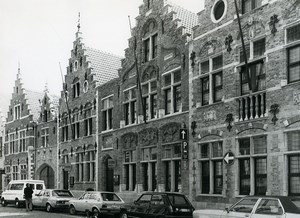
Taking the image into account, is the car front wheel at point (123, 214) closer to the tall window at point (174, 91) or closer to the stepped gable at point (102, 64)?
the tall window at point (174, 91)

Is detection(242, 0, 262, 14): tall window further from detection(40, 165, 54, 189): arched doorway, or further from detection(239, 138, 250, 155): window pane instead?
detection(40, 165, 54, 189): arched doorway

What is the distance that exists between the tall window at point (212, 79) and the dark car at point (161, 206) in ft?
19.2

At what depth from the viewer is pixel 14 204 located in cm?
3219

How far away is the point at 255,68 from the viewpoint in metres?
20.0

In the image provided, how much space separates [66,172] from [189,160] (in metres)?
17.3

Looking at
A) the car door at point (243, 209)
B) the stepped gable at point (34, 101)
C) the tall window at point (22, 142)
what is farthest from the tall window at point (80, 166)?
the car door at point (243, 209)

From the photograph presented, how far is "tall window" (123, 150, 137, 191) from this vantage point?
28.7 metres

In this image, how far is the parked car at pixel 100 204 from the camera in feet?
68.9

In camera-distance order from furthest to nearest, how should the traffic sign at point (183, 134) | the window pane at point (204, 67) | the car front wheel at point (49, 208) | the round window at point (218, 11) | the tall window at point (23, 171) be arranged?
the tall window at point (23, 171)
the car front wheel at point (49, 208)
the traffic sign at point (183, 134)
the window pane at point (204, 67)
the round window at point (218, 11)

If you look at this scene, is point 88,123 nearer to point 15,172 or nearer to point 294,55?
point 15,172

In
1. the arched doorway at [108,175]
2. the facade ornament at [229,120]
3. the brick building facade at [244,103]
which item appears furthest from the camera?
the arched doorway at [108,175]

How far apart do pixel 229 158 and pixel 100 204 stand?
6141 mm

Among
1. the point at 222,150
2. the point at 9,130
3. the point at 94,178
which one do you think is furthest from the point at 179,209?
the point at 9,130

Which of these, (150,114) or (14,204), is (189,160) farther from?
(14,204)
